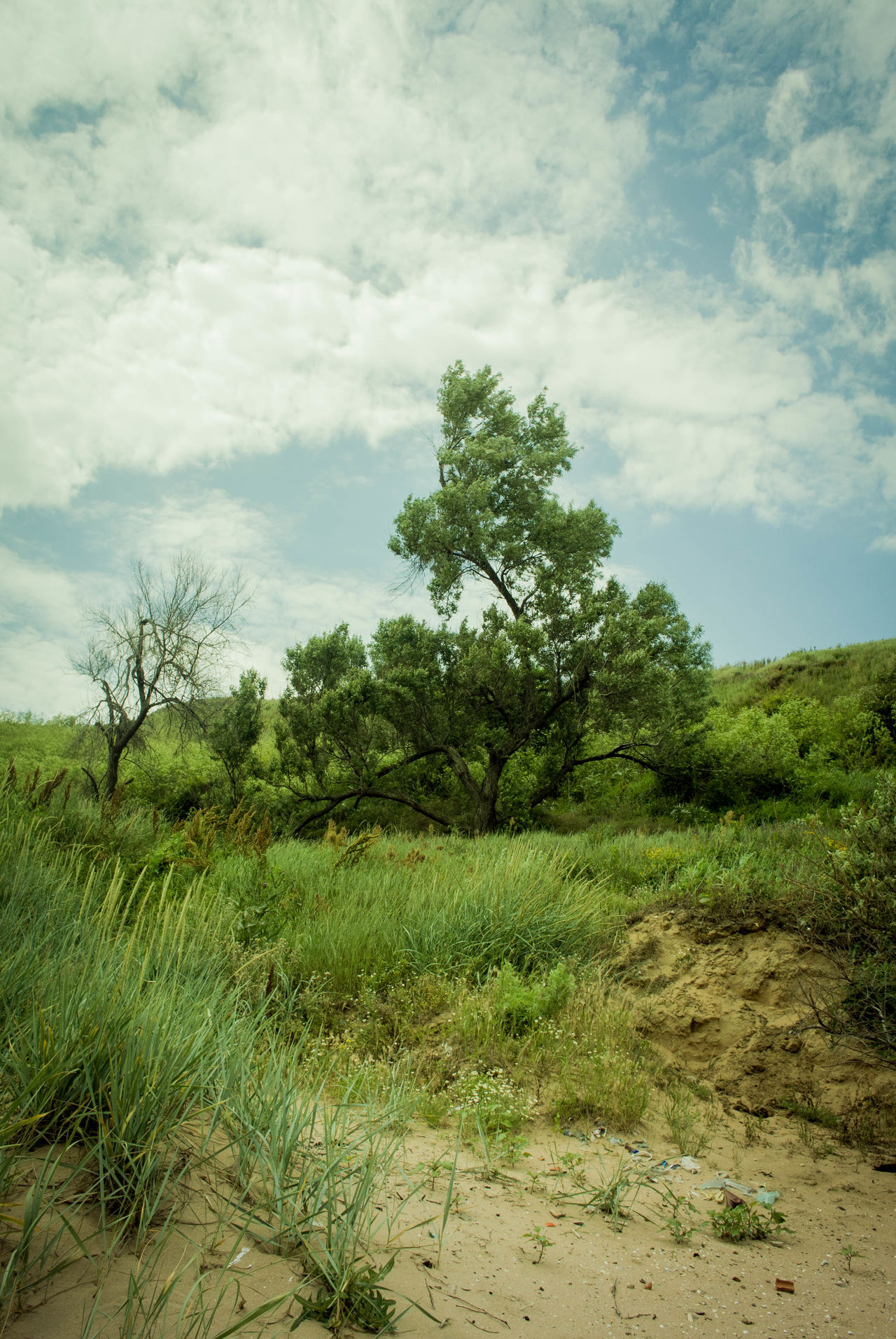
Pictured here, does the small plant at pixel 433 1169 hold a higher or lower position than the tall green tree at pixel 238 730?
lower

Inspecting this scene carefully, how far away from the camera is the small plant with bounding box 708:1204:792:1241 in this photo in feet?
9.64

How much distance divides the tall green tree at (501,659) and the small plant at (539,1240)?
13.9 m

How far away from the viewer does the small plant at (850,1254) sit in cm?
286

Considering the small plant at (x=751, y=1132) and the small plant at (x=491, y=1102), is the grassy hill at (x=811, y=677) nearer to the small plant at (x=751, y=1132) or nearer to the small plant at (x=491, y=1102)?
the small plant at (x=751, y=1132)

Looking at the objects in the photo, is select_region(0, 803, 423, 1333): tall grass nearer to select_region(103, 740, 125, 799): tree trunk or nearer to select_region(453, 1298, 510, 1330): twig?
select_region(453, 1298, 510, 1330): twig

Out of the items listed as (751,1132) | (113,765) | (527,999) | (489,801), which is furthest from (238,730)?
(751,1132)

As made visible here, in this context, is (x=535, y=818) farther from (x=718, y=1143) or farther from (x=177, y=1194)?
(x=177, y=1194)

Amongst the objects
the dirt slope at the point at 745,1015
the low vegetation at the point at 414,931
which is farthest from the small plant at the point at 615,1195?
the dirt slope at the point at 745,1015

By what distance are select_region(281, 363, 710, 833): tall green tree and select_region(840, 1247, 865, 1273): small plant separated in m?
13.5

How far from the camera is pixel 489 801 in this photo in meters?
17.6

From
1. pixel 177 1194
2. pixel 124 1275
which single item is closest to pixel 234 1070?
pixel 177 1194

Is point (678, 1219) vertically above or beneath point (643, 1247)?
beneath

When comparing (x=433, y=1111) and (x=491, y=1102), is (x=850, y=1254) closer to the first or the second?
(x=491, y=1102)

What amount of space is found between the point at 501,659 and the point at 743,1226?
14185 mm
